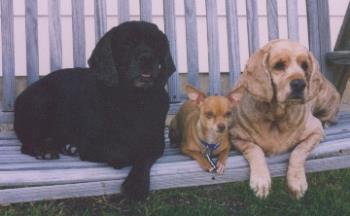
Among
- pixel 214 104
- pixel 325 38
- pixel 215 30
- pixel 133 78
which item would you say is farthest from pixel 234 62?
pixel 133 78

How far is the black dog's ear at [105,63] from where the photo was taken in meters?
3.24

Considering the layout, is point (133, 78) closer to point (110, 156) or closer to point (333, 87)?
point (110, 156)

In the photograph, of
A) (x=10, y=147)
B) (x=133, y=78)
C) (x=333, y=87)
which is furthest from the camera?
(x=333, y=87)

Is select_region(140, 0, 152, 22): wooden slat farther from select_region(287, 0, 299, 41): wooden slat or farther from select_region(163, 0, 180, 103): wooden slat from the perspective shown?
select_region(287, 0, 299, 41): wooden slat

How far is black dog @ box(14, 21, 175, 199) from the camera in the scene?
3.21 metres

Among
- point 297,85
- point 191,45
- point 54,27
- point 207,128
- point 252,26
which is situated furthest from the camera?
Result: point 252,26

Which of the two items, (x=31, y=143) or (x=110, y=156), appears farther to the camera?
(x=31, y=143)

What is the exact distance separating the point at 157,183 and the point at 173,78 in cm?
142

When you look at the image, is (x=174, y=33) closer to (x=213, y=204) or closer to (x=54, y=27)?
(x=54, y=27)

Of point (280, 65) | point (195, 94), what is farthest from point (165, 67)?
point (280, 65)

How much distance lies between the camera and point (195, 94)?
11.6ft

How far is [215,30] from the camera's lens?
434 centimetres

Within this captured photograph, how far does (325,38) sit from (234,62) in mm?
633

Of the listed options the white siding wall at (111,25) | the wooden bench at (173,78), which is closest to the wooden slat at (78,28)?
the wooden bench at (173,78)
